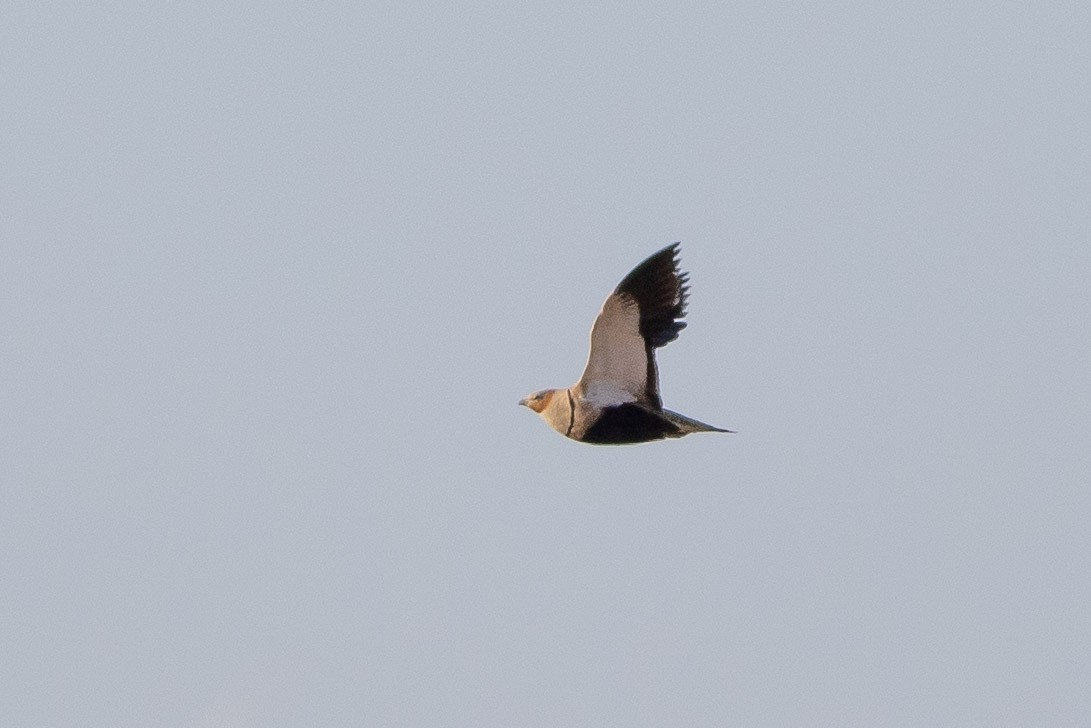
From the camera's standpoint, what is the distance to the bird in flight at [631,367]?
199 feet

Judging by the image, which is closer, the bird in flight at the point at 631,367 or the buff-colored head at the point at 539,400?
the bird in flight at the point at 631,367

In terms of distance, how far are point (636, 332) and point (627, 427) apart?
4.28 ft

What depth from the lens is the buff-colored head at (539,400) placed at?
2452 inches

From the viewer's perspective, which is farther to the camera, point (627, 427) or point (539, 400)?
point (539, 400)

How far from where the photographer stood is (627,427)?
6131cm

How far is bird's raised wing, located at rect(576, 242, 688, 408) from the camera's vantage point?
6062cm

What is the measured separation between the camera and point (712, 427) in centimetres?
6116

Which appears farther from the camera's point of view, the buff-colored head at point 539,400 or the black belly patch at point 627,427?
the buff-colored head at point 539,400

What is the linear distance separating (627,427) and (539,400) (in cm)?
177

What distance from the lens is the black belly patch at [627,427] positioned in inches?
2409

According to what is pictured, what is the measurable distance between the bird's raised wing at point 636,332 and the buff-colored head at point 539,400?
106 cm

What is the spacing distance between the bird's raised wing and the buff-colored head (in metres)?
1.06

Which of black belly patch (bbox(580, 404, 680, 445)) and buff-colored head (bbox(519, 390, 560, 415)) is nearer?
black belly patch (bbox(580, 404, 680, 445))

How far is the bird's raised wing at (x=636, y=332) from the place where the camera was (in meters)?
60.6
